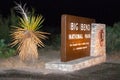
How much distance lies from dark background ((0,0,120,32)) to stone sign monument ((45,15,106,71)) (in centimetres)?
2526

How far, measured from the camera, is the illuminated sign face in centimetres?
1747

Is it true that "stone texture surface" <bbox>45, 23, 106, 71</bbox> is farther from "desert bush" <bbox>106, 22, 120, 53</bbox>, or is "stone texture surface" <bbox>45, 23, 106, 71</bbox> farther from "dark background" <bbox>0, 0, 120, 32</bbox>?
"dark background" <bbox>0, 0, 120, 32</bbox>

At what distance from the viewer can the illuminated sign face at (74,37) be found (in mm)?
17469

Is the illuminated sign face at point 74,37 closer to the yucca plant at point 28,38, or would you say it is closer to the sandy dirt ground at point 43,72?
the sandy dirt ground at point 43,72

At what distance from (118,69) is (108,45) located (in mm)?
5809

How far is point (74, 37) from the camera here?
729 inches

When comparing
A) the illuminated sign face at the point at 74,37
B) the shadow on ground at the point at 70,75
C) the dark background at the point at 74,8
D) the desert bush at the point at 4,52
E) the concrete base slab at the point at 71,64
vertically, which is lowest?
the shadow on ground at the point at 70,75

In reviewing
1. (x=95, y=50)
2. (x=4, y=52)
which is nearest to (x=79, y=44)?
(x=95, y=50)

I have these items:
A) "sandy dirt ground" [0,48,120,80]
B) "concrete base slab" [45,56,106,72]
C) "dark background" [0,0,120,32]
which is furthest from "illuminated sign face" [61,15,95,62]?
"dark background" [0,0,120,32]

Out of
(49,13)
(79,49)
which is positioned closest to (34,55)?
(79,49)

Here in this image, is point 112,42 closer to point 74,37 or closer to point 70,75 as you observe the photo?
point 74,37

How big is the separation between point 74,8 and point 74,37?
31521 millimetres

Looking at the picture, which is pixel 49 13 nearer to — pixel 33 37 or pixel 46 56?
pixel 46 56

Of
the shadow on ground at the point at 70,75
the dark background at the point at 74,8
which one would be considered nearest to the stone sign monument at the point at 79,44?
the shadow on ground at the point at 70,75
